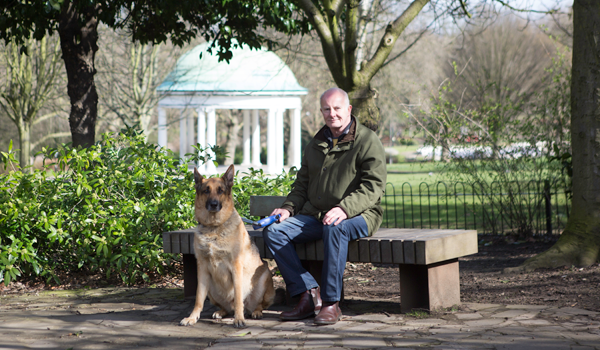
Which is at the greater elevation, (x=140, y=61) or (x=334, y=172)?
(x=140, y=61)

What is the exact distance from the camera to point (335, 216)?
394 centimetres

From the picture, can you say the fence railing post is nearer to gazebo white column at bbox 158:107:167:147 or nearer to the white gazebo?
the white gazebo

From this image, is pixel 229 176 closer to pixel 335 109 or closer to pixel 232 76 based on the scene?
pixel 335 109

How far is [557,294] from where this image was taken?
4.69m

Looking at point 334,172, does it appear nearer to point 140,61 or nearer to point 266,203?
point 266,203

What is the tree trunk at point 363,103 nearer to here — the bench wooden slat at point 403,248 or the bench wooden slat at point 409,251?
the bench wooden slat at point 403,248

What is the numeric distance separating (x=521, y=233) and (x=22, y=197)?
6519 millimetres

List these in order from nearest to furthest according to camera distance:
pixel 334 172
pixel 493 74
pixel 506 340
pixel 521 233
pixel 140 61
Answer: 1. pixel 506 340
2. pixel 334 172
3. pixel 521 233
4. pixel 140 61
5. pixel 493 74

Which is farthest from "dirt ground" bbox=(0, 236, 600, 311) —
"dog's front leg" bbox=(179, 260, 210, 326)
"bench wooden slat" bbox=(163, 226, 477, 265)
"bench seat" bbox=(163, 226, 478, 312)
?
"dog's front leg" bbox=(179, 260, 210, 326)

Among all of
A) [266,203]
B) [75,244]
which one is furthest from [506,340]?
[75,244]

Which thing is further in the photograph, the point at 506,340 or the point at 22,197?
the point at 22,197

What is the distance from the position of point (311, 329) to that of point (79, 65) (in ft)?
18.7

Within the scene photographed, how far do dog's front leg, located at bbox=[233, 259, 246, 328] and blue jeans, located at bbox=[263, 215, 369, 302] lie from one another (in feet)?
1.01

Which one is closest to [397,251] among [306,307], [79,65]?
[306,307]
